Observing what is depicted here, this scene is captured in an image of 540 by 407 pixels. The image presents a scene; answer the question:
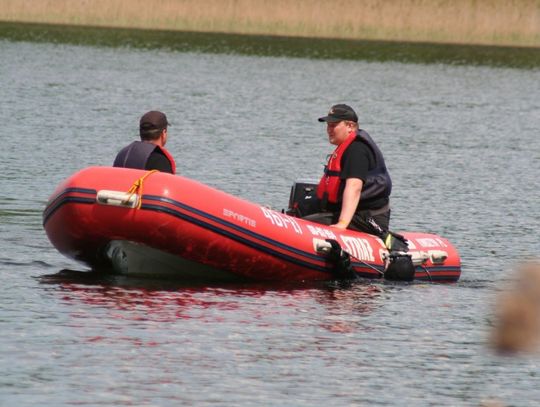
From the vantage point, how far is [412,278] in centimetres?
1015

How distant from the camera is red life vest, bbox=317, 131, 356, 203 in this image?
9914 millimetres

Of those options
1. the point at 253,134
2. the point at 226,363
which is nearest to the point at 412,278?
the point at 226,363

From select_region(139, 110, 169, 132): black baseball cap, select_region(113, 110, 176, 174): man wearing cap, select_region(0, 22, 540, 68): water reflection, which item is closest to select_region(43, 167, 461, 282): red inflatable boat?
select_region(113, 110, 176, 174): man wearing cap

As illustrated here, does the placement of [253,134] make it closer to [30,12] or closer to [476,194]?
[476,194]

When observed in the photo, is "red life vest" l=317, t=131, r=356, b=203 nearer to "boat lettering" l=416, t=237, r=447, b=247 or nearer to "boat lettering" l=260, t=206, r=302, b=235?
"boat lettering" l=260, t=206, r=302, b=235

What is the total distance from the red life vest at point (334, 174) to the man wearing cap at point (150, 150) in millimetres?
1257

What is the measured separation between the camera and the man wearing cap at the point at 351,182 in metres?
9.84

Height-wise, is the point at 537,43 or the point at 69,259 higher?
the point at 537,43

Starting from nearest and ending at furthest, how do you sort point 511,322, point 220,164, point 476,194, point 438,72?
1. point 511,322
2. point 476,194
3. point 220,164
4. point 438,72

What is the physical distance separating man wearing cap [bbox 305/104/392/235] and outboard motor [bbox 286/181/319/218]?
0.18 meters

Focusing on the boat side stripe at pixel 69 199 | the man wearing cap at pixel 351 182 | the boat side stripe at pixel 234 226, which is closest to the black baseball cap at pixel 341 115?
the man wearing cap at pixel 351 182

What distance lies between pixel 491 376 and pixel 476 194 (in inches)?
348

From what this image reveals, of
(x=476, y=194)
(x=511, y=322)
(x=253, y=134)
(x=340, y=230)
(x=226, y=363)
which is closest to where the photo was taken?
(x=511, y=322)

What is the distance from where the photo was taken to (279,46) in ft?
130
